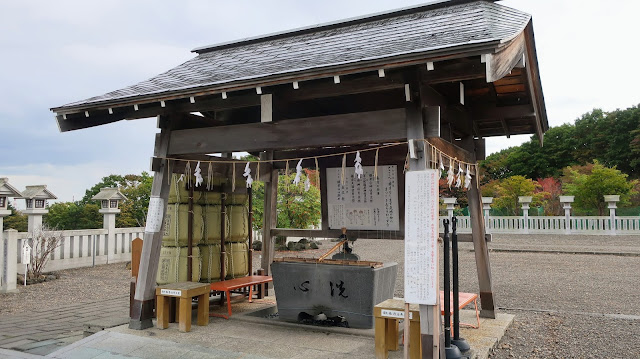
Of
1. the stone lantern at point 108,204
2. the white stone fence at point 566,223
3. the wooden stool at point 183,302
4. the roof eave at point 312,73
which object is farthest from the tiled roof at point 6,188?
the white stone fence at point 566,223

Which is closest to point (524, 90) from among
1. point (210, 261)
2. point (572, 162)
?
point (210, 261)

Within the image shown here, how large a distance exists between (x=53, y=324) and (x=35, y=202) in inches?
287

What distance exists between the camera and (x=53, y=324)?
7012 mm

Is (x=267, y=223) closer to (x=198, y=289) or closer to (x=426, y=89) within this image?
(x=198, y=289)

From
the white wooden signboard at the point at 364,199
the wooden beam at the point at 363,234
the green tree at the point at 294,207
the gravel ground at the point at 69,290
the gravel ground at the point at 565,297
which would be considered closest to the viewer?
the gravel ground at the point at 565,297

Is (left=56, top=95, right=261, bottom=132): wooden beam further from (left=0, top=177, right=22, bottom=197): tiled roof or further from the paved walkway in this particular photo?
(left=0, top=177, right=22, bottom=197): tiled roof

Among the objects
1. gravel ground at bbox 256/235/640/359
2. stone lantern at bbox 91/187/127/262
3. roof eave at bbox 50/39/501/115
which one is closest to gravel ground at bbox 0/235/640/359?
A: gravel ground at bbox 256/235/640/359

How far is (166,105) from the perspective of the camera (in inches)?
240

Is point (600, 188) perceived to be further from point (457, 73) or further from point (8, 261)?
point (8, 261)

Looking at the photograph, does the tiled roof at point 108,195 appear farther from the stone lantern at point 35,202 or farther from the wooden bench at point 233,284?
Answer: the wooden bench at point 233,284

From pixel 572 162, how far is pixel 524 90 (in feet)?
116

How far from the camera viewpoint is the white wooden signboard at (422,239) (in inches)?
166

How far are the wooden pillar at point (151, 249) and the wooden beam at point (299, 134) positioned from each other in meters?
0.34

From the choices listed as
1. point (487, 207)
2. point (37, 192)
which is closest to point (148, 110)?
point (37, 192)
